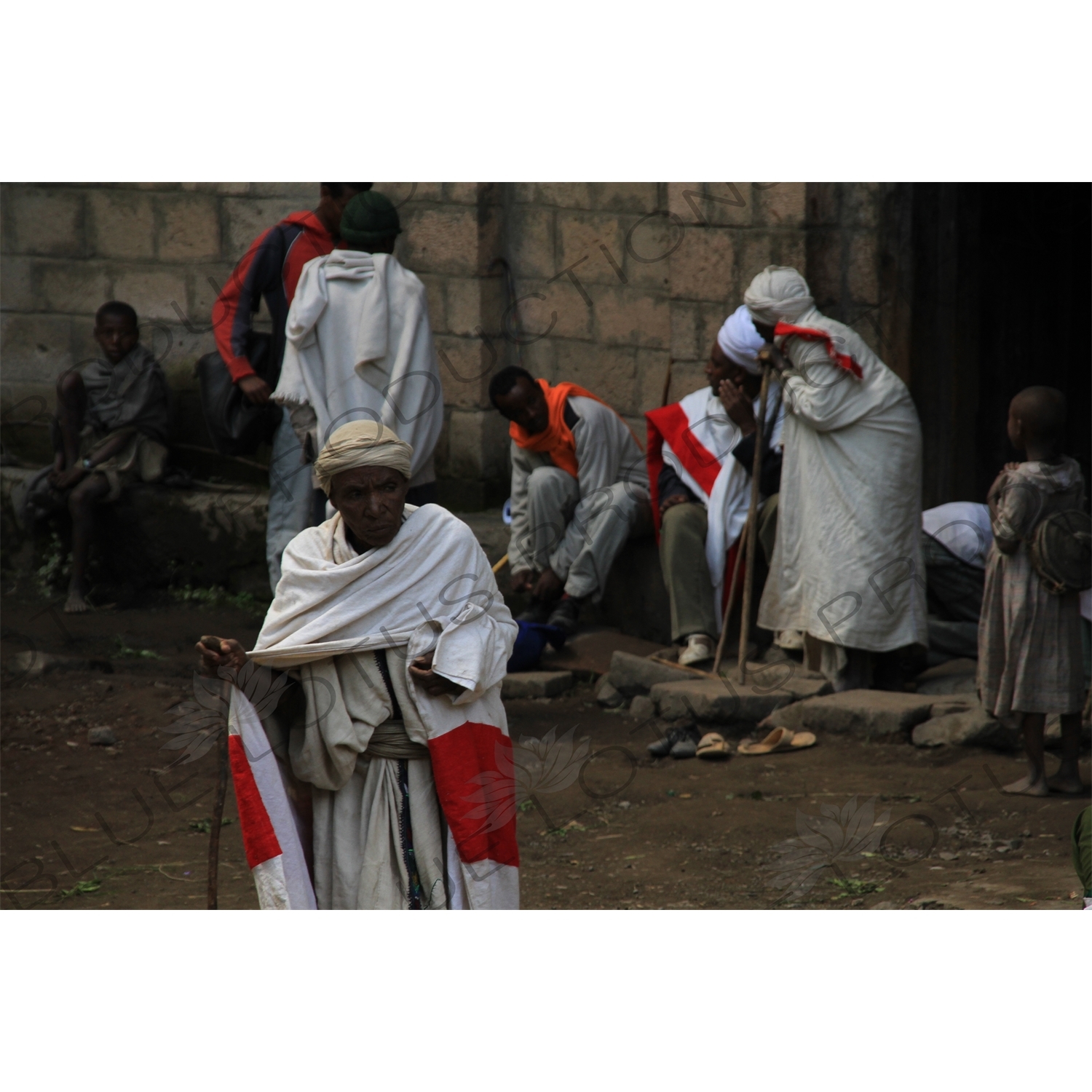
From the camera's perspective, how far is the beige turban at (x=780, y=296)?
690 cm

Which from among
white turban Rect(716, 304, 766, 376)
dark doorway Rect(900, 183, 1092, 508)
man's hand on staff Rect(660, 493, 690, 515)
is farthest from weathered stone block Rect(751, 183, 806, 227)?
man's hand on staff Rect(660, 493, 690, 515)

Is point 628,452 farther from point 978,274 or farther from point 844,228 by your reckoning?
point 978,274

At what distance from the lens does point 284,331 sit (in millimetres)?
7773

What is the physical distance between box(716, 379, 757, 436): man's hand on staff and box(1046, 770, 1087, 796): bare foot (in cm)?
A: 224

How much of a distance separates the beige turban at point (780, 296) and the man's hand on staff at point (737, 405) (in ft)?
1.40

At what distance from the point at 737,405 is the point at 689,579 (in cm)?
82

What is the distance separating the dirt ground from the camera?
518cm

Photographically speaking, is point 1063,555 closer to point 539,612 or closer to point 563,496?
point 563,496

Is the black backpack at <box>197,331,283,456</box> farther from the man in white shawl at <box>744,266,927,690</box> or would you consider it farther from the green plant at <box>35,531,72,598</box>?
the man in white shawl at <box>744,266,927,690</box>

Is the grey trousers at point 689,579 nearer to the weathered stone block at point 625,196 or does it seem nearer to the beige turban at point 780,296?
the beige turban at point 780,296

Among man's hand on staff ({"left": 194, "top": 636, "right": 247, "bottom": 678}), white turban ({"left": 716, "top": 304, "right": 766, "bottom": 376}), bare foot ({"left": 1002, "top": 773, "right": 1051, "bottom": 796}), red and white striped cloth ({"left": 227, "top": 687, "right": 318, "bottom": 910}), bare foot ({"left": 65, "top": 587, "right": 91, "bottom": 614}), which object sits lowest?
bare foot ({"left": 1002, "top": 773, "right": 1051, "bottom": 796})

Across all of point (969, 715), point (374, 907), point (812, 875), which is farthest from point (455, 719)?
point (969, 715)

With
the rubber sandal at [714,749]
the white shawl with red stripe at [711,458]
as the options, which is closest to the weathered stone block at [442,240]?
the white shawl with red stripe at [711,458]

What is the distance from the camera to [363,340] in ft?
23.1
